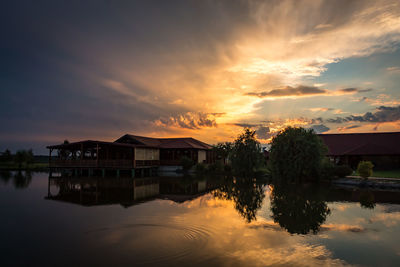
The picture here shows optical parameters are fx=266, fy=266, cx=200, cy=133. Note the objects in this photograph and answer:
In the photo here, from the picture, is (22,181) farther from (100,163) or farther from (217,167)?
(217,167)

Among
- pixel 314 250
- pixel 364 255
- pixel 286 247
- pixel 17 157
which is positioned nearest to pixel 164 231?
pixel 286 247

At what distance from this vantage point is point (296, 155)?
91.1 feet

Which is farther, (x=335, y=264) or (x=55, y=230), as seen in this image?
(x=55, y=230)

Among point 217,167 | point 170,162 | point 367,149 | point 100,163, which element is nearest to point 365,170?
point 367,149

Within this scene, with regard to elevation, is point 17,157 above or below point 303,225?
above

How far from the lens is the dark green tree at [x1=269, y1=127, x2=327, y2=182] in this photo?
2761 cm

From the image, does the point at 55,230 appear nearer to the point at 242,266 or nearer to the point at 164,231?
the point at 164,231

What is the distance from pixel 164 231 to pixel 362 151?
123 feet

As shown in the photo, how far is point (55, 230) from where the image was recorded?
35.9 feet

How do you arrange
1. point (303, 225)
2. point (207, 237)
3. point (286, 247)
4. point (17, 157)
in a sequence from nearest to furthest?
point (286, 247) → point (207, 237) → point (303, 225) → point (17, 157)

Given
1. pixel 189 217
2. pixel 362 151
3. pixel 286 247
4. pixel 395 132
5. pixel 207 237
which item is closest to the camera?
pixel 286 247

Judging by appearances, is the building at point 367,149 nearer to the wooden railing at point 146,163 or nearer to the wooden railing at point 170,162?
the wooden railing at point 170,162

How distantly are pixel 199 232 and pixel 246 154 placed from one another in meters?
23.9

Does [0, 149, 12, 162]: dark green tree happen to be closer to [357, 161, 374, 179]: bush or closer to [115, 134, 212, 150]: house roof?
[115, 134, 212, 150]: house roof
